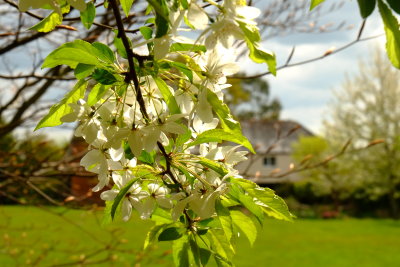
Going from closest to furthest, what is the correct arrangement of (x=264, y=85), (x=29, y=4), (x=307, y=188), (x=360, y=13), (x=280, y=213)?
(x=360, y=13) < (x=29, y=4) < (x=280, y=213) < (x=307, y=188) < (x=264, y=85)

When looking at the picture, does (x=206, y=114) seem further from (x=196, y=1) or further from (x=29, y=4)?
(x=29, y=4)

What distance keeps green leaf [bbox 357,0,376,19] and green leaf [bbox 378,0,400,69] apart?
0.05 ft

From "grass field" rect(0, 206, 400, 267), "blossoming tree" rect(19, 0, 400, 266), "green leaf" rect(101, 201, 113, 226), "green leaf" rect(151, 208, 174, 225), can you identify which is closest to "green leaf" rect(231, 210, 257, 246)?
"blossoming tree" rect(19, 0, 400, 266)

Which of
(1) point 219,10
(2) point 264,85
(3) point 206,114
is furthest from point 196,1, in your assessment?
(2) point 264,85

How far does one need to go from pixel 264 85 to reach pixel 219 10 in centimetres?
3457

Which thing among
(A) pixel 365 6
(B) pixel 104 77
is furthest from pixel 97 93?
(A) pixel 365 6

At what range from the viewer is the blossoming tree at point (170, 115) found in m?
0.55

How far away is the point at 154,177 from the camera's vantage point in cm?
76

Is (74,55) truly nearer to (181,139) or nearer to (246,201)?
(181,139)

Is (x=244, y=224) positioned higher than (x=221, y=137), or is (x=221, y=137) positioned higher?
(x=221, y=137)

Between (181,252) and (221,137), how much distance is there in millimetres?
212

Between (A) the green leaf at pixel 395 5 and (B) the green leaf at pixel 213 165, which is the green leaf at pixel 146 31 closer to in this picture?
(B) the green leaf at pixel 213 165

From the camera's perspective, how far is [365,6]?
464 mm

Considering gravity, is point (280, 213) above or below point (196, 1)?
below
